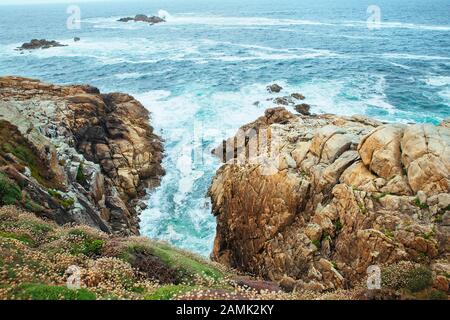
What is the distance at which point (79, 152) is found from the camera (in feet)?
107

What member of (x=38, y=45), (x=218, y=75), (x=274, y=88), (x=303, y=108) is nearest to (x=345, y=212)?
(x=303, y=108)

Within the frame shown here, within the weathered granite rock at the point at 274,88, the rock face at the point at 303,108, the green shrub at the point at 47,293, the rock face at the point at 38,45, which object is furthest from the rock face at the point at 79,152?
the rock face at the point at 38,45

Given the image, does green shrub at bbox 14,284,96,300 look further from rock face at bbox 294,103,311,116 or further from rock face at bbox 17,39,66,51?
rock face at bbox 17,39,66,51

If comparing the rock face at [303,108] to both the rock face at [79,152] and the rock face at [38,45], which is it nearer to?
the rock face at [79,152]

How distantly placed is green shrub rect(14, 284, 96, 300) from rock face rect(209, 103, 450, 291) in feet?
34.0

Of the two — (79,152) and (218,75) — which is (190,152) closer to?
(79,152)

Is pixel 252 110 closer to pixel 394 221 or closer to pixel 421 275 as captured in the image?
pixel 394 221

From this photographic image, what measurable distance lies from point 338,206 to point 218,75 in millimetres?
50922

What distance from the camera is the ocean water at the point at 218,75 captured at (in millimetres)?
37406

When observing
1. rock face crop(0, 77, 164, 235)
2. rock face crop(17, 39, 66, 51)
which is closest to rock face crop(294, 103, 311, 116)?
rock face crop(0, 77, 164, 235)

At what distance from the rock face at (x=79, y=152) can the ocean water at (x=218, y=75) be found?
2.61m

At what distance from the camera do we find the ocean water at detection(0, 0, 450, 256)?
3741 cm
